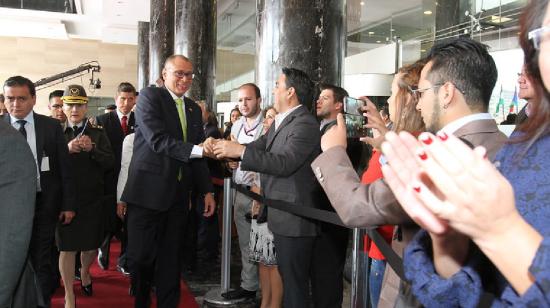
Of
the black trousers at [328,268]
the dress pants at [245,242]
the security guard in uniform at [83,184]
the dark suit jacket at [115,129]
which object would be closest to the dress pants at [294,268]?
the black trousers at [328,268]

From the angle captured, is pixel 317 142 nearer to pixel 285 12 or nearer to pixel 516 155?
pixel 285 12

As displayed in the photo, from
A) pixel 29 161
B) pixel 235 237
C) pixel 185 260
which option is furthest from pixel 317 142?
pixel 235 237

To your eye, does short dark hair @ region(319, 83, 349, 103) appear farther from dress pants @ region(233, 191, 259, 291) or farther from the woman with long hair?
the woman with long hair

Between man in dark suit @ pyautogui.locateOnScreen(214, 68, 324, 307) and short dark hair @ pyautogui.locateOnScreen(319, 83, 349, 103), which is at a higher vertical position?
short dark hair @ pyautogui.locateOnScreen(319, 83, 349, 103)

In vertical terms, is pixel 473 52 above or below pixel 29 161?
above

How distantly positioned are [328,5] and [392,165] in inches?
145

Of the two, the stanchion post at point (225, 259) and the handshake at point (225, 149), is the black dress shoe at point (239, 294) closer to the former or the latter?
the stanchion post at point (225, 259)

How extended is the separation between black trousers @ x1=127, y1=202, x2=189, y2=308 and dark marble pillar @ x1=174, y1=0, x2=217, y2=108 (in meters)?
5.29

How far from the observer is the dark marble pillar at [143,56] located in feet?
50.0

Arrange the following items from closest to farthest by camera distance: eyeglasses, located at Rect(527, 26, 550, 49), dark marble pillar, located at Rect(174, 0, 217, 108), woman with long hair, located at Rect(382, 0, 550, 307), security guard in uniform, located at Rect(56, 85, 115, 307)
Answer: woman with long hair, located at Rect(382, 0, 550, 307) → eyeglasses, located at Rect(527, 26, 550, 49) → security guard in uniform, located at Rect(56, 85, 115, 307) → dark marble pillar, located at Rect(174, 0, 217, 108)

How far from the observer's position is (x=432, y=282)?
41.1 inches

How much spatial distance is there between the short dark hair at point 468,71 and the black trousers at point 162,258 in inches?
89.2

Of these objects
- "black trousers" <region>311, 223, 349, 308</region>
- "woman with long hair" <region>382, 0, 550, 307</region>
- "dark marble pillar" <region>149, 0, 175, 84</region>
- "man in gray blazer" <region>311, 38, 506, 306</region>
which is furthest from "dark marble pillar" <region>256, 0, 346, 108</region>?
"dark marble pillar" <region>149, 0, 175, 84</region>

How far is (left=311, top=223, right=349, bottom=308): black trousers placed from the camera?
3.20m
